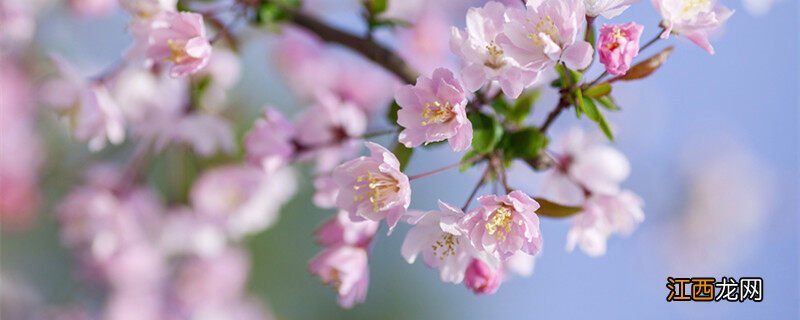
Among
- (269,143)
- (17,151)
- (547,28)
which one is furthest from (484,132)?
(17,151)

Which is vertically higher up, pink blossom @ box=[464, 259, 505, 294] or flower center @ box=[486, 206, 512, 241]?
flower center @ box=[486, 206, 512, 241]

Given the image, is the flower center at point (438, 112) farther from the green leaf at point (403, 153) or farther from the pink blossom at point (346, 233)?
the pink blossom at point (346, 233)

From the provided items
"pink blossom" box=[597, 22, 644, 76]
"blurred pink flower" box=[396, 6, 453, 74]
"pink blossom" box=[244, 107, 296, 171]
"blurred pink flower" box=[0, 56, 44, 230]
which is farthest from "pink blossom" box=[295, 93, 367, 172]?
"blurred pink flower" box=[0, 56, 44, 230]

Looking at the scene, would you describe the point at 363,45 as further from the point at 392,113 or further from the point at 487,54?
the point at 487,54

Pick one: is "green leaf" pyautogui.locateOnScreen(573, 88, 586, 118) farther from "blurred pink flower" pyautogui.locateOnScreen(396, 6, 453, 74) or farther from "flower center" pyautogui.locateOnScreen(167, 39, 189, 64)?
"blurred pink flower" pyautogui.locateOnScreen(396, 6, 453, 74)

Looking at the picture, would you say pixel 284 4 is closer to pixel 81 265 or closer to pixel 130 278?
pixel 130 278
